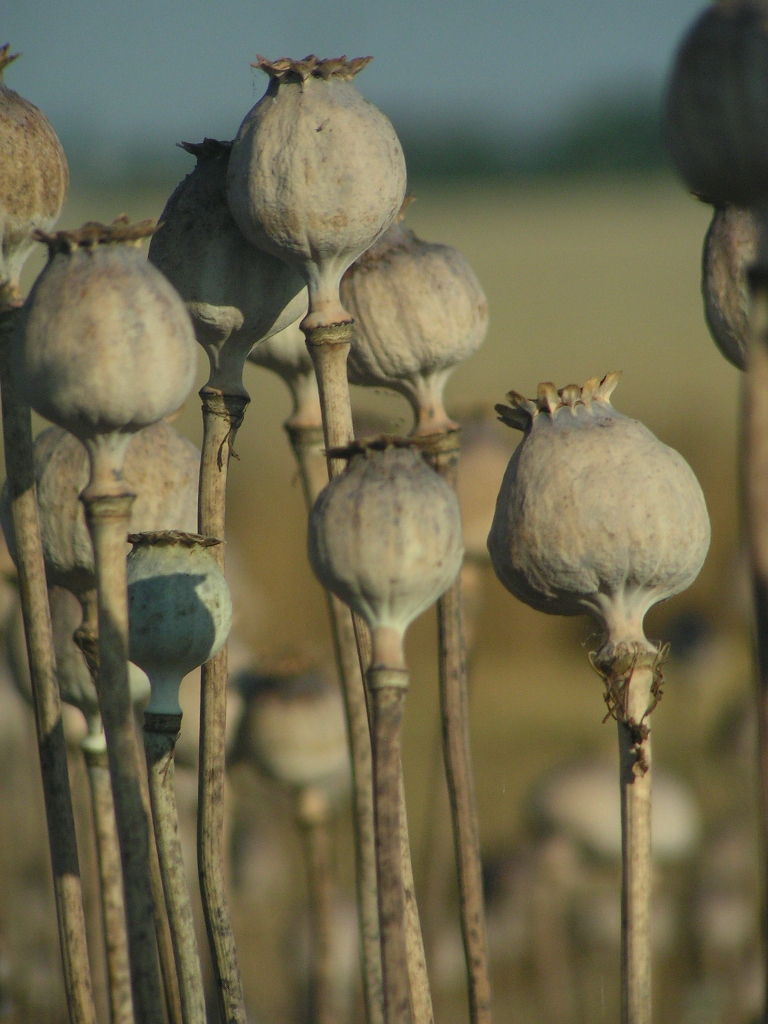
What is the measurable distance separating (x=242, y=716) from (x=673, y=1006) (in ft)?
6.59

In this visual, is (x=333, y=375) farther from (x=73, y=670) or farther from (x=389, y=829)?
(x=73, y=670)

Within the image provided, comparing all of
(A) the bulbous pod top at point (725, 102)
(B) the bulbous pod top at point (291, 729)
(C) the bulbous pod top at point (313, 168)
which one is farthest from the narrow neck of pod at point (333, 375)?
(B) the bulbous pod top at point (291, 729)

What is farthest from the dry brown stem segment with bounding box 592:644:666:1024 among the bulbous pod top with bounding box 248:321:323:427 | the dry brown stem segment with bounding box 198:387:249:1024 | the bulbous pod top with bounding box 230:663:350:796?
the bulbous pod top with bounding box 230:663:350:796

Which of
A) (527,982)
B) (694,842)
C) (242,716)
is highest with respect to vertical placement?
(242,716)

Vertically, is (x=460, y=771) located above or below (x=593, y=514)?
below

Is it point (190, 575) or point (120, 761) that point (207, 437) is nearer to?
point (190, 575)

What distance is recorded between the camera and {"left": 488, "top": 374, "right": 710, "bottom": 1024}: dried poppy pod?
1309 millimetres

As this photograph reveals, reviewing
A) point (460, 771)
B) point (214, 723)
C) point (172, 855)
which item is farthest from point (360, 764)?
point (172, 855)

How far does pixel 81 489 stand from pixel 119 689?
0.51 metres

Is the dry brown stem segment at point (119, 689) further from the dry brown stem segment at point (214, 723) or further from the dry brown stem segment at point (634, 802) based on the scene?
the dry brown stem segment at point (634, 802)

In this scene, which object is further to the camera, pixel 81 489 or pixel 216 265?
pixel 81 489

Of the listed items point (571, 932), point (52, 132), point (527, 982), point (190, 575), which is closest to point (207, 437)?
point (190, 575)

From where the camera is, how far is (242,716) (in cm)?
255

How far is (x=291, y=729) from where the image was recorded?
2.47 meters
